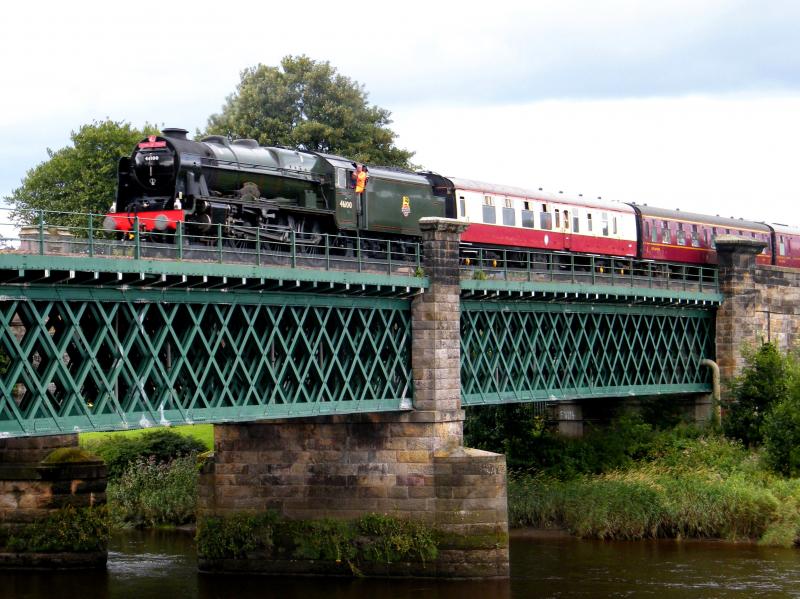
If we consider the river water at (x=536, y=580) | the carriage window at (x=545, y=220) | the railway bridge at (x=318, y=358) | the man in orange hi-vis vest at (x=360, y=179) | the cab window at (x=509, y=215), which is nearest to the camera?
the railway bridge at (x=318, y=358)

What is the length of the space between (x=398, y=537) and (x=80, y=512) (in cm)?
885

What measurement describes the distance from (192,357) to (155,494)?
58.6 ft

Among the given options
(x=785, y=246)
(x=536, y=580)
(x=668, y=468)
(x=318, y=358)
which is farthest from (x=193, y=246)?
(x=785, y=246)

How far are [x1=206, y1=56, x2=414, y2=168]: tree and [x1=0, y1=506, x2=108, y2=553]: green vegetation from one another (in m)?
35.8

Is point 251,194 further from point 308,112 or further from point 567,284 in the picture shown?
point 308,112

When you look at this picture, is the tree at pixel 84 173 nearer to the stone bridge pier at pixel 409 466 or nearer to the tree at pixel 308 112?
the tree at pixel 308 112

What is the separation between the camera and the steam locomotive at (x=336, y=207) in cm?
3672

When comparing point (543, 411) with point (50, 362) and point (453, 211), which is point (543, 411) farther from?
point (50, 362)

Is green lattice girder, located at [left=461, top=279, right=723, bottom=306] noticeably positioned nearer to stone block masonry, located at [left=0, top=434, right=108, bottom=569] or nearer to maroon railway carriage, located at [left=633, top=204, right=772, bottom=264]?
maroon railway carriage, located at [left=633, top=204, right=772, bottom=264]

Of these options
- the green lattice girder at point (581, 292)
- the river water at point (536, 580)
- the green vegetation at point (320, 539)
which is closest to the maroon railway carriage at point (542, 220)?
the green lattice girder at point (581, 292)

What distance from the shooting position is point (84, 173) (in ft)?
228

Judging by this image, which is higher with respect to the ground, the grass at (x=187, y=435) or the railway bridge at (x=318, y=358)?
the railway bridge at (x=318, y=358)

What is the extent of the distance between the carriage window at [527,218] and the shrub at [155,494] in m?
14.0

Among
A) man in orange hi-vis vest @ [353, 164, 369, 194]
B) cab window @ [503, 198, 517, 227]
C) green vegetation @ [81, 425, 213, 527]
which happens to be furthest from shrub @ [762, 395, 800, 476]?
green vegetation @ [81, 425, 213, 527]
